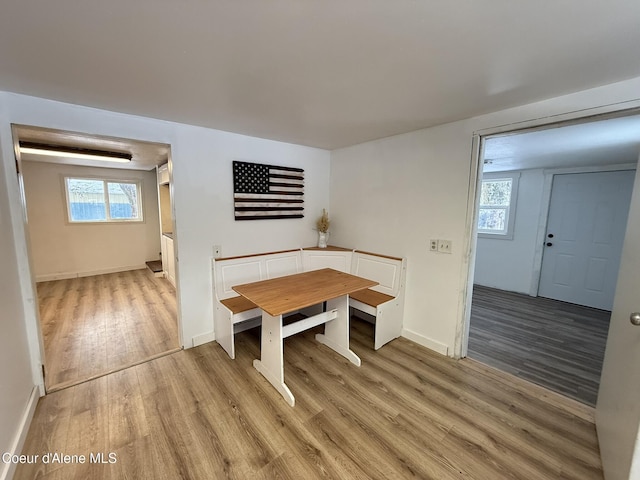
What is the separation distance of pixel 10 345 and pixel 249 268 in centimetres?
174

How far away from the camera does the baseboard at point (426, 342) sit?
253cm

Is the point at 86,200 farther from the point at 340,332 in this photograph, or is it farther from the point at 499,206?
the point at 499,206

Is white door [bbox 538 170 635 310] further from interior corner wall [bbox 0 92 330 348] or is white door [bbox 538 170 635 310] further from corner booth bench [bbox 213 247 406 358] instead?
interior corner wall [bbox 0 92 330 348]

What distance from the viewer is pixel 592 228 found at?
3820 millimetres

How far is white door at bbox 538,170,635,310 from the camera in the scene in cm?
364

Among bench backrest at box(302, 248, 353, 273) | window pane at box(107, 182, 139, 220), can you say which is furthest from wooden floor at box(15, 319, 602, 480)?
window pane at box(107, 182, 139, 220)

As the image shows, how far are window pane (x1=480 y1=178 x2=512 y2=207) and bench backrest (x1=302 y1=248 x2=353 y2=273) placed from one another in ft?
10.5

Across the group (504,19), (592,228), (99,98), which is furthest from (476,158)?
(592,228)

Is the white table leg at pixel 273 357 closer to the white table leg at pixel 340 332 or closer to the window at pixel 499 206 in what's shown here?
the white table leg at pixel 340 332

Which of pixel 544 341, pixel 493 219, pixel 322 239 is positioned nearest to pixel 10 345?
pixel 322 239

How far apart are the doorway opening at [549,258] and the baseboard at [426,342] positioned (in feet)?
0.99

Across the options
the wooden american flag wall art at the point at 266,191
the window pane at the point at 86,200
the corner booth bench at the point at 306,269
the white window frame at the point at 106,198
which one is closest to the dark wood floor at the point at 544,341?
the corner booth bench at the point at 306,269

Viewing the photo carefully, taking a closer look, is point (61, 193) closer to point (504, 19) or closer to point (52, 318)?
point (52, 318)

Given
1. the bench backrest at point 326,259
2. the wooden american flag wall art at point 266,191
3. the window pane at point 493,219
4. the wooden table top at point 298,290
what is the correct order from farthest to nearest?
the window pane at point 493,219, the bench backrest at point 326,259, the wooden american flag wall art at point 266,191, the wooden table top at point 298,290
